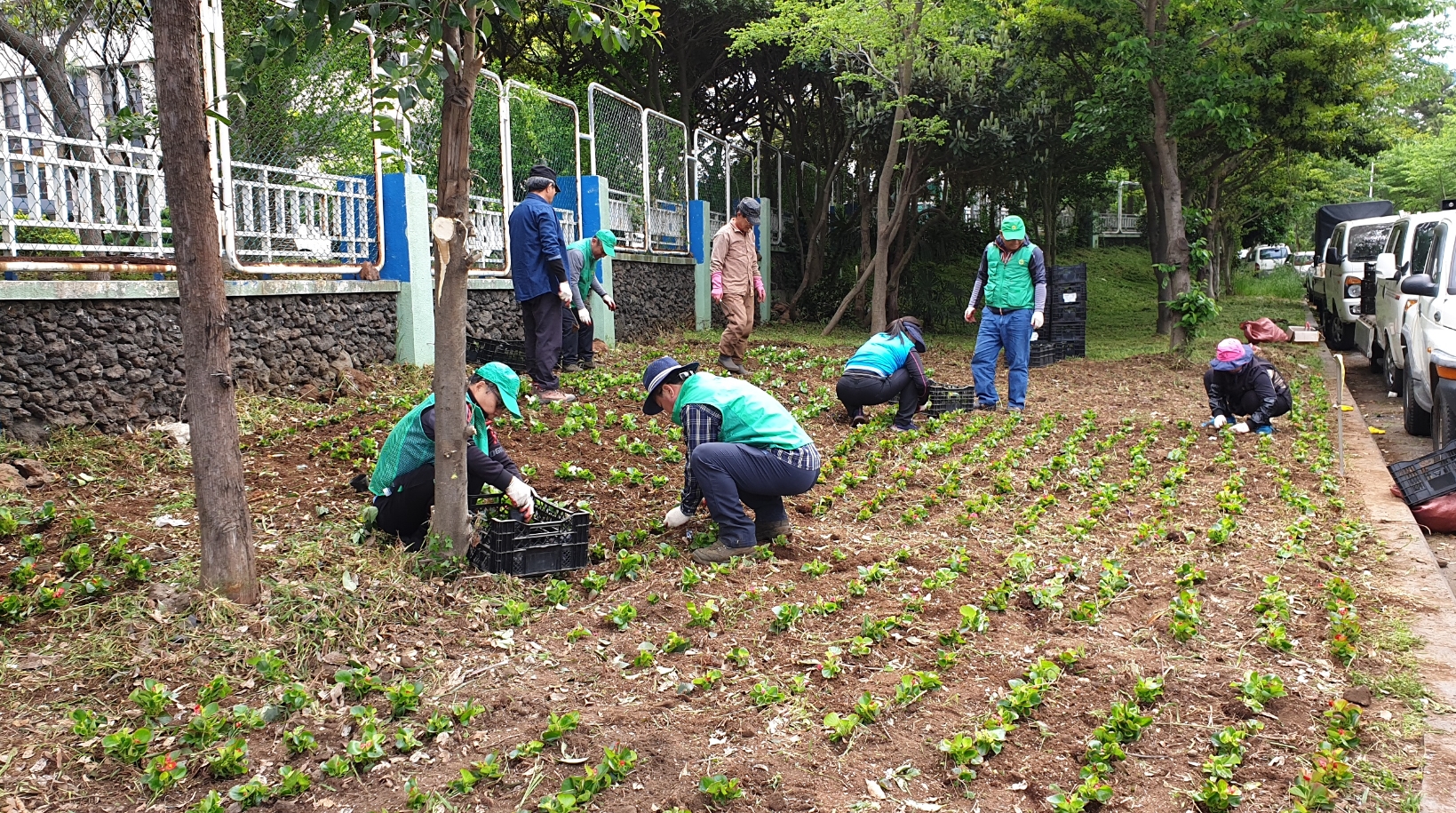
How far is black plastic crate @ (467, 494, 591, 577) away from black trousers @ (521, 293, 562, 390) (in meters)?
4.23

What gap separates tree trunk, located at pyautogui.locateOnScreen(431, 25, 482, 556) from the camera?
14.9 ft

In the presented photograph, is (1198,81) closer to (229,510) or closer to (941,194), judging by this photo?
(941,194)

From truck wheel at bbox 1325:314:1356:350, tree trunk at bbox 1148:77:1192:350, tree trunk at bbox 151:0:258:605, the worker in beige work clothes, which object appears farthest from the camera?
truck wheel at bbox 1325:314:1356:350

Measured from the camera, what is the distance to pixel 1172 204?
47.3 ft

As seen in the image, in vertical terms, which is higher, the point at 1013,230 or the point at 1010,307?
the point at 1013,230

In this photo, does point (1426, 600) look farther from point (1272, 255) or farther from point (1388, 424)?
point (1272, 255)

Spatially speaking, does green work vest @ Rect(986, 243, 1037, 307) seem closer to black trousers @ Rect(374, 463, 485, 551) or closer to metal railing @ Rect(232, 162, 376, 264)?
metal railing @ Rect(232, 162, 376, 264)

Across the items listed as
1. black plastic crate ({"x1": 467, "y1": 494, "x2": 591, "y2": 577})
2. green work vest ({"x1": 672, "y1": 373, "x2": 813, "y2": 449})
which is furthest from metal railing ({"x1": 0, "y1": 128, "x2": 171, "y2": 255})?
green work vest ({"x1": 672, "y1": 373, "x2": 813, "y2": 449})

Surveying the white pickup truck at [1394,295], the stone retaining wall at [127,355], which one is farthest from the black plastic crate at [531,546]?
the white pickup truck at [1394,295]

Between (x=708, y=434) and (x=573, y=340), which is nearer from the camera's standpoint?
(x=708, y=434)

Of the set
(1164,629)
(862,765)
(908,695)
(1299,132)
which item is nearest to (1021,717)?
(908,695)

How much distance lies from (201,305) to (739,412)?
2.52 m

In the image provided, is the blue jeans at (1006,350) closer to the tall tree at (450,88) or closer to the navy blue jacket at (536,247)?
the navy blue jacket at (536,247)

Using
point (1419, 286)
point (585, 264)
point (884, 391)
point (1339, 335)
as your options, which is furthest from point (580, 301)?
point (1339, 335)
